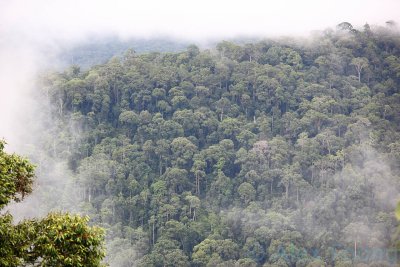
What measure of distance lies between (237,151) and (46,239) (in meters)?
35.3

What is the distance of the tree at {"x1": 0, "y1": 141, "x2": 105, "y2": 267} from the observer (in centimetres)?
755

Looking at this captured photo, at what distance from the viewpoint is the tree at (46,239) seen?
24.8ft

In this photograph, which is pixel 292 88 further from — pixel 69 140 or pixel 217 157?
pixel 69 140

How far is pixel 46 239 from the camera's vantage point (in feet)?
25.1

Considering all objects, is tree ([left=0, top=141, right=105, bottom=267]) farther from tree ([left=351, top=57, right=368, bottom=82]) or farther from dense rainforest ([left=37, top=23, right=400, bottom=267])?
tree ([left=351, top=57, right=368, bottom=82])

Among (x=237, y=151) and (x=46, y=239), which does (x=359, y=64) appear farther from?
(x=46, y=239)

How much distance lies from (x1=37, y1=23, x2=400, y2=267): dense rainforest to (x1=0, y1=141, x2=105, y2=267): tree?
26751 millimetres

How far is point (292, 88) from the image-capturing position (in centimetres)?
4722

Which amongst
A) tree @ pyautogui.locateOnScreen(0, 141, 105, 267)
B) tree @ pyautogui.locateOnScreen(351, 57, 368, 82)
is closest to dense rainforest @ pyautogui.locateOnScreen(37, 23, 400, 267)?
tree @ pyautogui.locateOnScreen(351, 57, 368, 82)

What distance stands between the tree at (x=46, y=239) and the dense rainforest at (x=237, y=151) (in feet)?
87.8

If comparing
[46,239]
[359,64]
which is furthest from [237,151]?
[46,239]

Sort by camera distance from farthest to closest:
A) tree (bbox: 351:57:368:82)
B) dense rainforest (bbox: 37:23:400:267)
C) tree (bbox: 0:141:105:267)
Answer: tree (bbox: 351:57:368:82)
dense rainforest (bbox: 37:23:400:267)
tree (bbox: 0:141:105:267)

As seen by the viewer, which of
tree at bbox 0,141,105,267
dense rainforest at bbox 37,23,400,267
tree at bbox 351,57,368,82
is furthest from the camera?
tree at bbox 351,57,368,82

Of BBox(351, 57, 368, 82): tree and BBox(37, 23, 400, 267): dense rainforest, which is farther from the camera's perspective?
BBox(351, 57, 368, 82): tree
